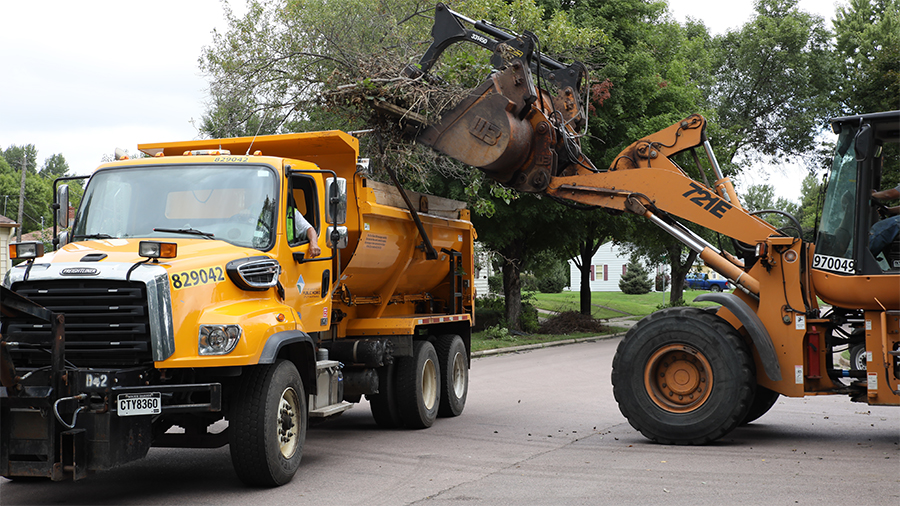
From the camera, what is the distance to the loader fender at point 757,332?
935cm

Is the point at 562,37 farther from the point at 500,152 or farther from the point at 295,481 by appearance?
the point at 295,481

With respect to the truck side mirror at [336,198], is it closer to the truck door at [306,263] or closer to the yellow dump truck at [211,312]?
the yellow dump truck at [211,312]

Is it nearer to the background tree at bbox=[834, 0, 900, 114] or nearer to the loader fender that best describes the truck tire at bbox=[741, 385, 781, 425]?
the loader fender

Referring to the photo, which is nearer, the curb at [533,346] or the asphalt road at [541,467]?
the asphalt road at [541,467]

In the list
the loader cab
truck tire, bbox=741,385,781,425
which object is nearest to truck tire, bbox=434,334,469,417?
truck tire, bbox=741,385,781,425

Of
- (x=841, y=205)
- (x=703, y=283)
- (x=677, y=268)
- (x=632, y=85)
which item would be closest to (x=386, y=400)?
(x=841, y=205)

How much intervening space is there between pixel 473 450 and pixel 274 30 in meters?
16.4

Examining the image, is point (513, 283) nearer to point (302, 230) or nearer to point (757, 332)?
point (757, 332)

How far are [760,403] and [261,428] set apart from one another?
6.55 meters

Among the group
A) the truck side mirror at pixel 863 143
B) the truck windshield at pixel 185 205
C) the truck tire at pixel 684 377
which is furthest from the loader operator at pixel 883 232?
the truck windshield at pixel 185 205

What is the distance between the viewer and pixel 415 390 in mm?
10977

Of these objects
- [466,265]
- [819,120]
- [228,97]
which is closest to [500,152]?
[466,265]

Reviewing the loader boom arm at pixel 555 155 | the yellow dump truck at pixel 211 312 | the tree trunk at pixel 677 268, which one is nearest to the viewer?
the yellow dump truck at pixel 211 312

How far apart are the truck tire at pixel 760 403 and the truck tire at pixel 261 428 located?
5974 millimetres
